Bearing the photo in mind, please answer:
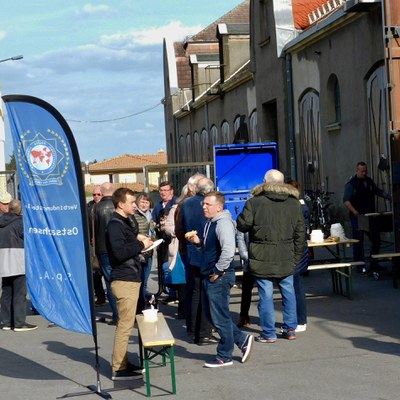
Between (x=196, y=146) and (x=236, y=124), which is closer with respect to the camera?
(x=236, y=124)

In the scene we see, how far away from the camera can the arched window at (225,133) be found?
34.7 metres

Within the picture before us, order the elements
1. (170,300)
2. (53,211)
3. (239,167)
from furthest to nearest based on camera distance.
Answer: (239,167)
(170,300)
(53,211)

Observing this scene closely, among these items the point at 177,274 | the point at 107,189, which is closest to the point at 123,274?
the point at 177,274

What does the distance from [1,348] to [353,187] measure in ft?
23.9

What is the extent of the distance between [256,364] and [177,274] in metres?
3.24

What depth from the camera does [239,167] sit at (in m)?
20.5

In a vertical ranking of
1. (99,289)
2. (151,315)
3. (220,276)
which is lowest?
(99,289)

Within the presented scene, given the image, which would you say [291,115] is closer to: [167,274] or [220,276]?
[167,274]

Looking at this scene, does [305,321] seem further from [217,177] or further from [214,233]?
[217,177]

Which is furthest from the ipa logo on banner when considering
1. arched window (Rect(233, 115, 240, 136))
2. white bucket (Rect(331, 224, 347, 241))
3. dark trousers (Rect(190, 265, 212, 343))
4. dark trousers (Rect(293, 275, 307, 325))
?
arched window (Rect(233, 115, 240, 136))

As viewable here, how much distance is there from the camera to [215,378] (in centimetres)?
870

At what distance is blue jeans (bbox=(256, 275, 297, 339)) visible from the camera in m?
10.2

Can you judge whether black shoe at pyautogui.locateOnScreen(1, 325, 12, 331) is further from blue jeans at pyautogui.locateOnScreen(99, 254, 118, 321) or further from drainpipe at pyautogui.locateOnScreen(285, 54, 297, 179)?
drainpipe at pyautogui.locateOnScreen(285, 54, 297, 179)

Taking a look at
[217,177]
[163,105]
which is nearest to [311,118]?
[217,177]
